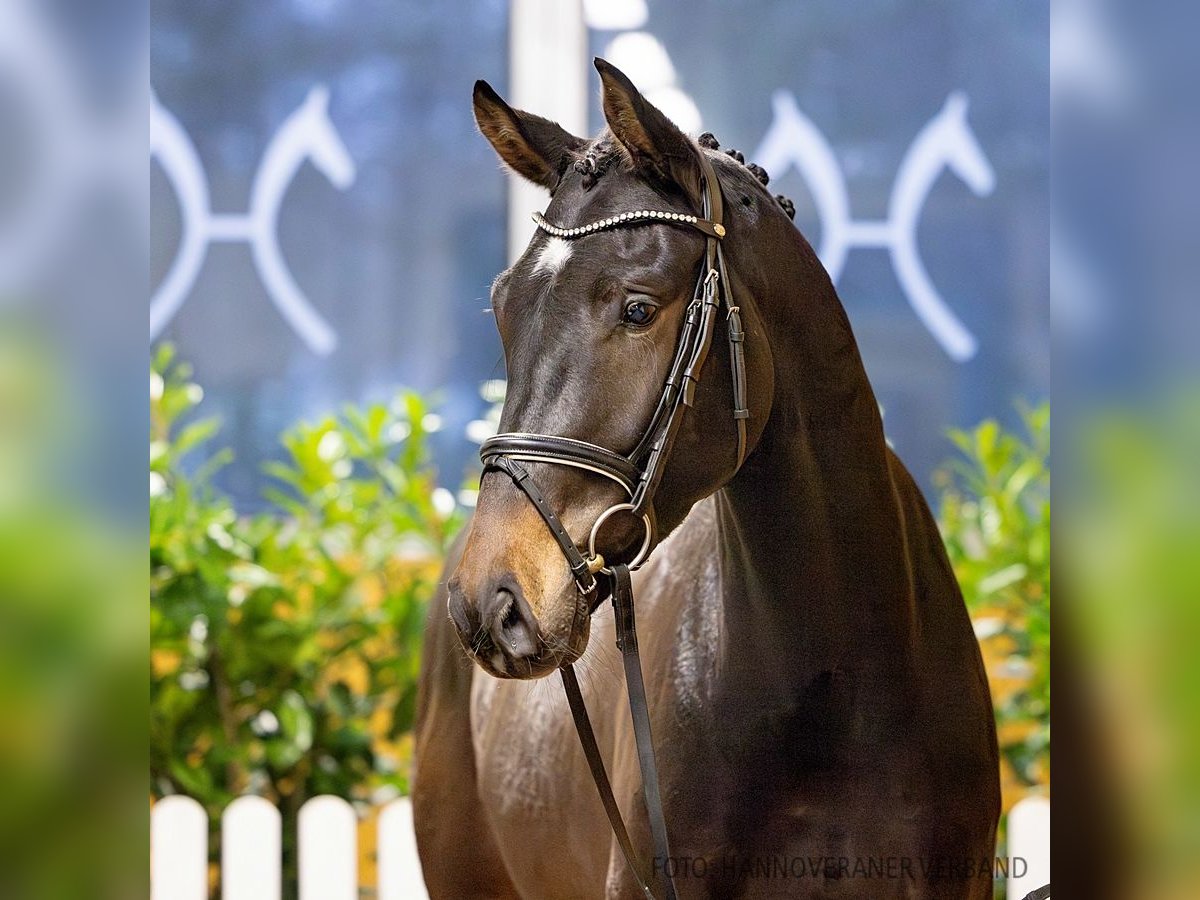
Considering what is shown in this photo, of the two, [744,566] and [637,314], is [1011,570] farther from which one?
[637,314]

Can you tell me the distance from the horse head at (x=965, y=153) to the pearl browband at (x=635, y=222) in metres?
2.40

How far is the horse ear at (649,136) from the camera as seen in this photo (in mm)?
1253

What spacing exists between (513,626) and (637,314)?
13.9 inches

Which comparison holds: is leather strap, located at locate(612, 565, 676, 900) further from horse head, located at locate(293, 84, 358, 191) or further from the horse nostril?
horse head, located at locate(293, 84, 358, 191)

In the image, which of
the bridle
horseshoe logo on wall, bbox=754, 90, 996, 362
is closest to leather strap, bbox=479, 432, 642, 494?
the bridle

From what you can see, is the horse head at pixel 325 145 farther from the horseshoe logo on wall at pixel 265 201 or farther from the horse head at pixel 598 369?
the horse head at pixel 598 369

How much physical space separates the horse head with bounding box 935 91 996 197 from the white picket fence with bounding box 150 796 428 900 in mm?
2386

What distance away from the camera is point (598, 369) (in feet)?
4.00

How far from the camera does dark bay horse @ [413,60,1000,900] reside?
1215 millimetres

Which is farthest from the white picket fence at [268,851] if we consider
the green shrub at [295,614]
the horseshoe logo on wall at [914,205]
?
the horseshoe logo on wall at [914,205]

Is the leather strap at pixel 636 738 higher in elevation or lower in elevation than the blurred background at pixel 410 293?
lower
